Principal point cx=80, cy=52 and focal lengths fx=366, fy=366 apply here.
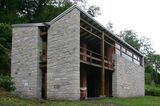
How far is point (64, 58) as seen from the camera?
962 inches

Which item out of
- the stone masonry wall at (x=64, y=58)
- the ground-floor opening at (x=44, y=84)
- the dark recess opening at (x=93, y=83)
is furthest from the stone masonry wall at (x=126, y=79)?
the stone masonry wall at (x=64, y=58)

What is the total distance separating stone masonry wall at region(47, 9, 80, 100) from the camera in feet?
78.6

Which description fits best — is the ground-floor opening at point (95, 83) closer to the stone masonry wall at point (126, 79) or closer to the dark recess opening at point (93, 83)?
the dark recess opening at point (93, 83)

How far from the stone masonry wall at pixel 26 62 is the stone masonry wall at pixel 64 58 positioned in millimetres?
988

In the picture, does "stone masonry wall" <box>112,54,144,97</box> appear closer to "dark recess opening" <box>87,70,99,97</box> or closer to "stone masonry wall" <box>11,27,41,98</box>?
"dark recess opening" <box>87,70,99,97</box>

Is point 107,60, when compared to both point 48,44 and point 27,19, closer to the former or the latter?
point 48,44

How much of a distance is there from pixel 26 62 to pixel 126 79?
13.4m

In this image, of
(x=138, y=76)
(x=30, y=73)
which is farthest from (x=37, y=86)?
(x=138, y=76)

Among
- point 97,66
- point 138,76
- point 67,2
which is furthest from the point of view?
point 67,2

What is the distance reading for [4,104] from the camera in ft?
53.3

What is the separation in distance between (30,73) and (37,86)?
3.69 feet

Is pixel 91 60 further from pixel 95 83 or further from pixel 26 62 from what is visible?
pixel 95 83

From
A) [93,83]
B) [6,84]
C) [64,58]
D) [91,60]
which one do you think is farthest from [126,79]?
[6,84]

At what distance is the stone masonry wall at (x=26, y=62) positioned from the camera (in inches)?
1001
